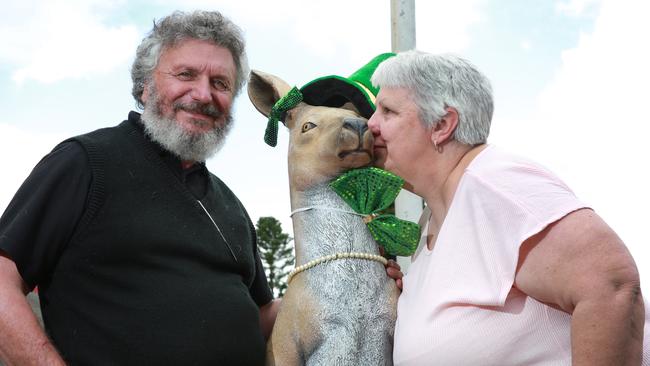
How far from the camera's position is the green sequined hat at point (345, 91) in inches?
102

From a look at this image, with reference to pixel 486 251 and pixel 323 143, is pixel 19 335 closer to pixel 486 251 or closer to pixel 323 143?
pixel 323 143

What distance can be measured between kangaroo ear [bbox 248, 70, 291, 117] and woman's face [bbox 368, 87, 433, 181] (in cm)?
57

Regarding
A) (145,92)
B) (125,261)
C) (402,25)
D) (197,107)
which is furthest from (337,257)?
(402,25)

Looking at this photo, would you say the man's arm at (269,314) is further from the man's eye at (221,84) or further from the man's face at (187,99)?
the man's eye at (221,84)

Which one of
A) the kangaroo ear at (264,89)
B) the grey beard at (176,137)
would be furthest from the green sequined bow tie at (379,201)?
the grey beard at (176,137)

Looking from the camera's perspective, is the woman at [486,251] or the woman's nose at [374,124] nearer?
the woman at [486,251]

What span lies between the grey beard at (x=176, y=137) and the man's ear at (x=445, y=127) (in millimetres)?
1034

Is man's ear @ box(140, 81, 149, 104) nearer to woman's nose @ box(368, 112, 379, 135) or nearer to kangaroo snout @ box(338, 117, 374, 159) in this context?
kangaroo snout @ box(338, 117, 374, 159)

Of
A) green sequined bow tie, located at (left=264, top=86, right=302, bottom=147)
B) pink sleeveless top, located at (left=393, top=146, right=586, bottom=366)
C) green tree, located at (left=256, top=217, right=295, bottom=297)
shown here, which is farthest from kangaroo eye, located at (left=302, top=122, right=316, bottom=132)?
green tree, located at (left=256, top=217, right=295, bottom=297)

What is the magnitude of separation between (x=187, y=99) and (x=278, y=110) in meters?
0.40

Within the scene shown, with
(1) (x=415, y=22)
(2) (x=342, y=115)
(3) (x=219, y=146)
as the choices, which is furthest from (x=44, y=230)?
(1) (x=415, y=22)

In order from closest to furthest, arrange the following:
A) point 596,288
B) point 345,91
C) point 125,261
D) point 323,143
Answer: point 596,288 < point 125,261 < point 323,143 < point 345,91

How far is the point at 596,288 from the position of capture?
168 cm

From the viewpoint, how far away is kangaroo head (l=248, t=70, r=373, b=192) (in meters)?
2.43
